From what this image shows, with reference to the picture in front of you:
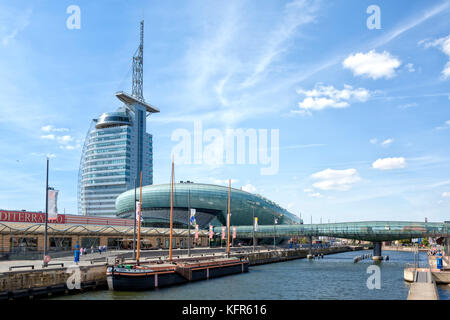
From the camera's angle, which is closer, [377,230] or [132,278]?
[132,278]

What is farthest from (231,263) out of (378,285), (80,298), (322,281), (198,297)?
→ (80,298)

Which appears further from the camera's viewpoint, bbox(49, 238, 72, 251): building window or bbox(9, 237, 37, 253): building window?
bbox(49, 238, 72, 251): building window

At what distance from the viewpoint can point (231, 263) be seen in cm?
6900

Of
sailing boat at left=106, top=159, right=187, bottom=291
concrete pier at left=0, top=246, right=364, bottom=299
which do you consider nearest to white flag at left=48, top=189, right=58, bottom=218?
concrete pier at left=0, top=246, right=364, bottom=299

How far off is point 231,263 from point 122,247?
125ft

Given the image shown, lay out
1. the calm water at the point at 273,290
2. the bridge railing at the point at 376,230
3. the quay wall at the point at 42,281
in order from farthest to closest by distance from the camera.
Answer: the bridge railing at the point at 376,230 → the calm water at the point at 273,290 → the quay wall at the point at 42,281

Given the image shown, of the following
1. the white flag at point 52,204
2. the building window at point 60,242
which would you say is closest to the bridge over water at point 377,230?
the building window at point 60,242

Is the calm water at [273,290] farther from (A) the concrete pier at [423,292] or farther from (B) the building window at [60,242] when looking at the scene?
(B) the building window at [60,242]

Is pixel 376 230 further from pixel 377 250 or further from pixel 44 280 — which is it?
pixel 44 280

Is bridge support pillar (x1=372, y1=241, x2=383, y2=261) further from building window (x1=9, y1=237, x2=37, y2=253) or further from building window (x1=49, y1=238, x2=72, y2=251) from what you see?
building window (x1=9, y1=237, x2=37, y2=253)

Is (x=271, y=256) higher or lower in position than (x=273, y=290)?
lower

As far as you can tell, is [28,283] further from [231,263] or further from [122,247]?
[122,247]

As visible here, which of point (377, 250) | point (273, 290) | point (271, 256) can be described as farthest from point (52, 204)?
point (377, 250)

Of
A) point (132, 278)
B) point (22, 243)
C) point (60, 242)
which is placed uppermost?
point (22, 243)
